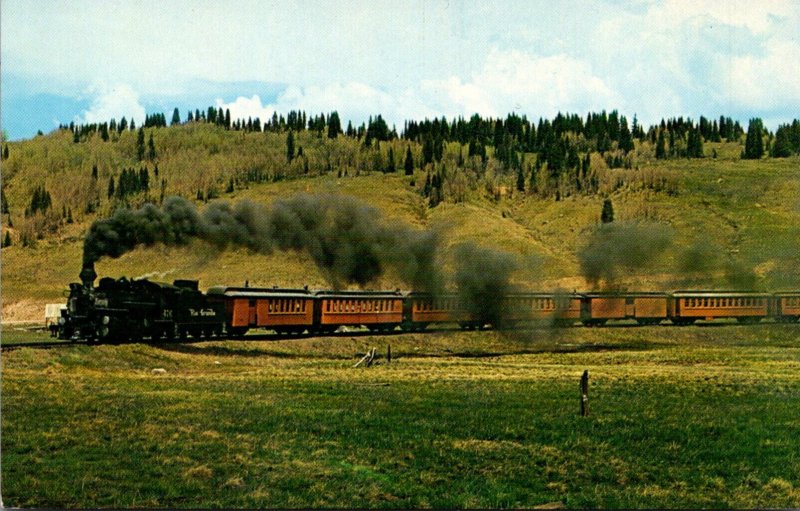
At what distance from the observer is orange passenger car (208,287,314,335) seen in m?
39.7

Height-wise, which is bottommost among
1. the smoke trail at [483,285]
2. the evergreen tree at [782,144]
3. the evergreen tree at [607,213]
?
the smoke trail at [483,285]

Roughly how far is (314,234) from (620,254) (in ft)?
74.7

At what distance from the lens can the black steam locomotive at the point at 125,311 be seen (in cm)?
3281

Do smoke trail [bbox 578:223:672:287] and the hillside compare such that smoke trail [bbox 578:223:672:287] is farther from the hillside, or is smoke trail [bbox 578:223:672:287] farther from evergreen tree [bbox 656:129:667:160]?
evergreen tree [bbox 656:129:667:160]

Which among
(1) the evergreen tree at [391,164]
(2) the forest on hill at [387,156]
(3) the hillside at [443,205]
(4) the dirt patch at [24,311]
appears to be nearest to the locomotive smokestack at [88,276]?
(3) the hillside at [443,205]

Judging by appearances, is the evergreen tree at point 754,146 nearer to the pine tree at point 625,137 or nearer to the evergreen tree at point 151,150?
the pine tree at point 625,137

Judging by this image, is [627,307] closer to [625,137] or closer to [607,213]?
[607,213]

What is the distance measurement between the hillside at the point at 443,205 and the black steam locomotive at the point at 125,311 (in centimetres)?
705

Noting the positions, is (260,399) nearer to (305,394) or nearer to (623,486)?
(305,394)

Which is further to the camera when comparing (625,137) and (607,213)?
(625,137)

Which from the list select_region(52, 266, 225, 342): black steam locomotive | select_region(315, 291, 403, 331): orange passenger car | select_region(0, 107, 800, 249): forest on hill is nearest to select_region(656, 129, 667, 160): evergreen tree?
select_region(0, 107, 800, 249): forest on hill

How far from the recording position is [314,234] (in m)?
51.2

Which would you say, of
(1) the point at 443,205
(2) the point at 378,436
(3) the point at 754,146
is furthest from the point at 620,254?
(3) the point at 754,146

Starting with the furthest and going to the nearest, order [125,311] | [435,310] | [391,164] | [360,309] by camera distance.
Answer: [391,164] < [435,310] < [360,309] < [125,311]
